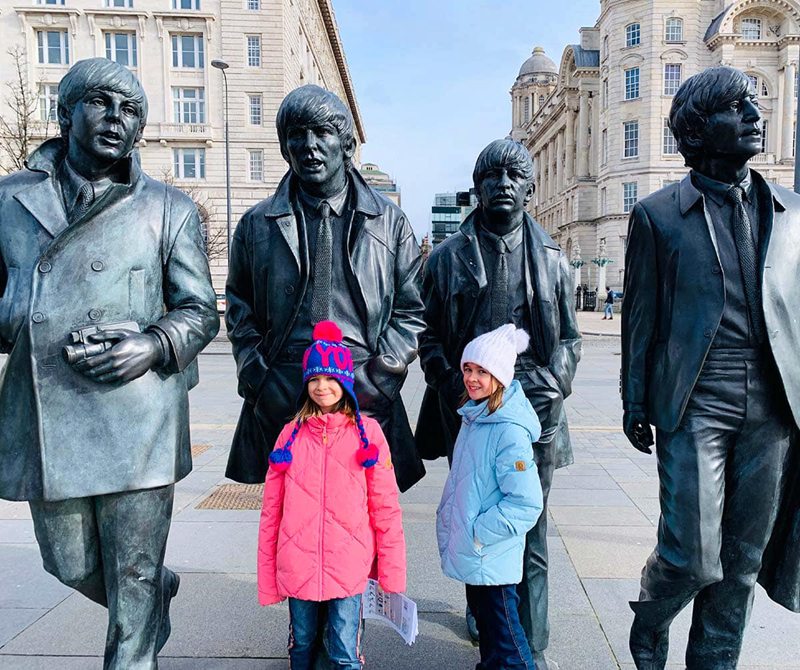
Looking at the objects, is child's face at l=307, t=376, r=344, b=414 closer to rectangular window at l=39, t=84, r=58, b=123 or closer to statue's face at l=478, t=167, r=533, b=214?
statue's face at l=478, t=167, r=533, b=214

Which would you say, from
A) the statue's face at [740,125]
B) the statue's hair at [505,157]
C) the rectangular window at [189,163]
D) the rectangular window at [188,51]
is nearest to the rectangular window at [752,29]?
the rectangular window at [188,51]

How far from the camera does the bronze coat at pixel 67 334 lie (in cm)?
215

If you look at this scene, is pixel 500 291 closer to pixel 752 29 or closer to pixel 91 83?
pixel 91 83

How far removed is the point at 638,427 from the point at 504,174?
1238 millimetres

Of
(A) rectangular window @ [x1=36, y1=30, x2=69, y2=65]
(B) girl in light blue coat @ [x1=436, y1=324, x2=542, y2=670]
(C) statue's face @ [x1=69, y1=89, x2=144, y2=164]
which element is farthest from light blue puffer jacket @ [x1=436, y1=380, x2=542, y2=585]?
(A) rectangular window @ [x1=36, y1=30, x2=69, y2=65]

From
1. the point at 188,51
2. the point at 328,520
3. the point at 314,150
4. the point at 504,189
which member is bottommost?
the point at 328,520

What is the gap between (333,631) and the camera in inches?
98.3

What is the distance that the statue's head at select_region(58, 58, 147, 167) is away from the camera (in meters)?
2.20

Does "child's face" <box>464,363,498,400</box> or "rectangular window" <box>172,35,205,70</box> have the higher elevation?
→ "rectangular window" <box>172,35,205,70</box>

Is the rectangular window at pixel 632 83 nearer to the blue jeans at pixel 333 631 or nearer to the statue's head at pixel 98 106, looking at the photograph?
the statue's head at pixel 98 106

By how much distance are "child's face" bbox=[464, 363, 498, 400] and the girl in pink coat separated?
1.42ft

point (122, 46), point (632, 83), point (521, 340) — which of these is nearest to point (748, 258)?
point (521, 340)

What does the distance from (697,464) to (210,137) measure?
1559 inches

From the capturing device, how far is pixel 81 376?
2.18 m
